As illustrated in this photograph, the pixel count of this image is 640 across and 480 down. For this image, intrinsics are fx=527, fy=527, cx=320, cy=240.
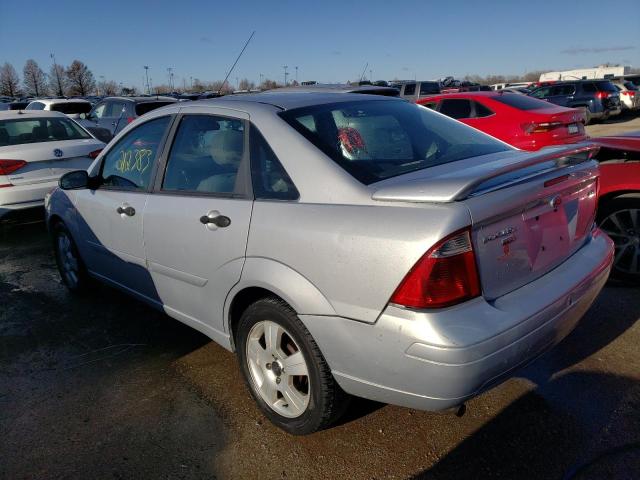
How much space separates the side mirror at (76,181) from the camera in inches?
153

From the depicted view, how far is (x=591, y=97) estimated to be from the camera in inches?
766

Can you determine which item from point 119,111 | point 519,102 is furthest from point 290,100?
point 119,111

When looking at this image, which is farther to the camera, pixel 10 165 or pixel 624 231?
pixel 10 165

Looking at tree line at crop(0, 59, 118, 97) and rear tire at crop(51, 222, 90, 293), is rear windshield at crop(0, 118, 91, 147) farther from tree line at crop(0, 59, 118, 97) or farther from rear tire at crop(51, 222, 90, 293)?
tree line at crop(0, 59, 118, 97)

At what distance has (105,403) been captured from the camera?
299cm

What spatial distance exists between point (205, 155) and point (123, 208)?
2.64 feet

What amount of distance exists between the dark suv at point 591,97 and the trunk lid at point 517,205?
62.4 feet

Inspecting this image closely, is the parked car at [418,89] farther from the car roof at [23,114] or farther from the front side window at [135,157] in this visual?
the front side window at [135,157]

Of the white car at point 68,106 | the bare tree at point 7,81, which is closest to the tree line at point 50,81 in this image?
the bare tree at point 7,81

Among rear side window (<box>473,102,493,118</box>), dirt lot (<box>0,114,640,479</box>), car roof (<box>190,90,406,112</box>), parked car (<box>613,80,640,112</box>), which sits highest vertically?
car roof (<box>190,90,406,112</box>)

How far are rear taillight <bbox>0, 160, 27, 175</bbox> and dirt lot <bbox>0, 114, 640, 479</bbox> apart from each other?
3.35 metres

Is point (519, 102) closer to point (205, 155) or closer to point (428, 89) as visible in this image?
point (205, 155)

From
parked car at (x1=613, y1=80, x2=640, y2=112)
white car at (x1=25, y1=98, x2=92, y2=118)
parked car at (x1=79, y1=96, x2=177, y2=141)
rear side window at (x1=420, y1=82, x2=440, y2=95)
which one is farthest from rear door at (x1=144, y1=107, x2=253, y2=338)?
parked car at (x1=613, y1=80, x2=640, y2=112)

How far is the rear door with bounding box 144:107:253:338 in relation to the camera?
8.77ft
